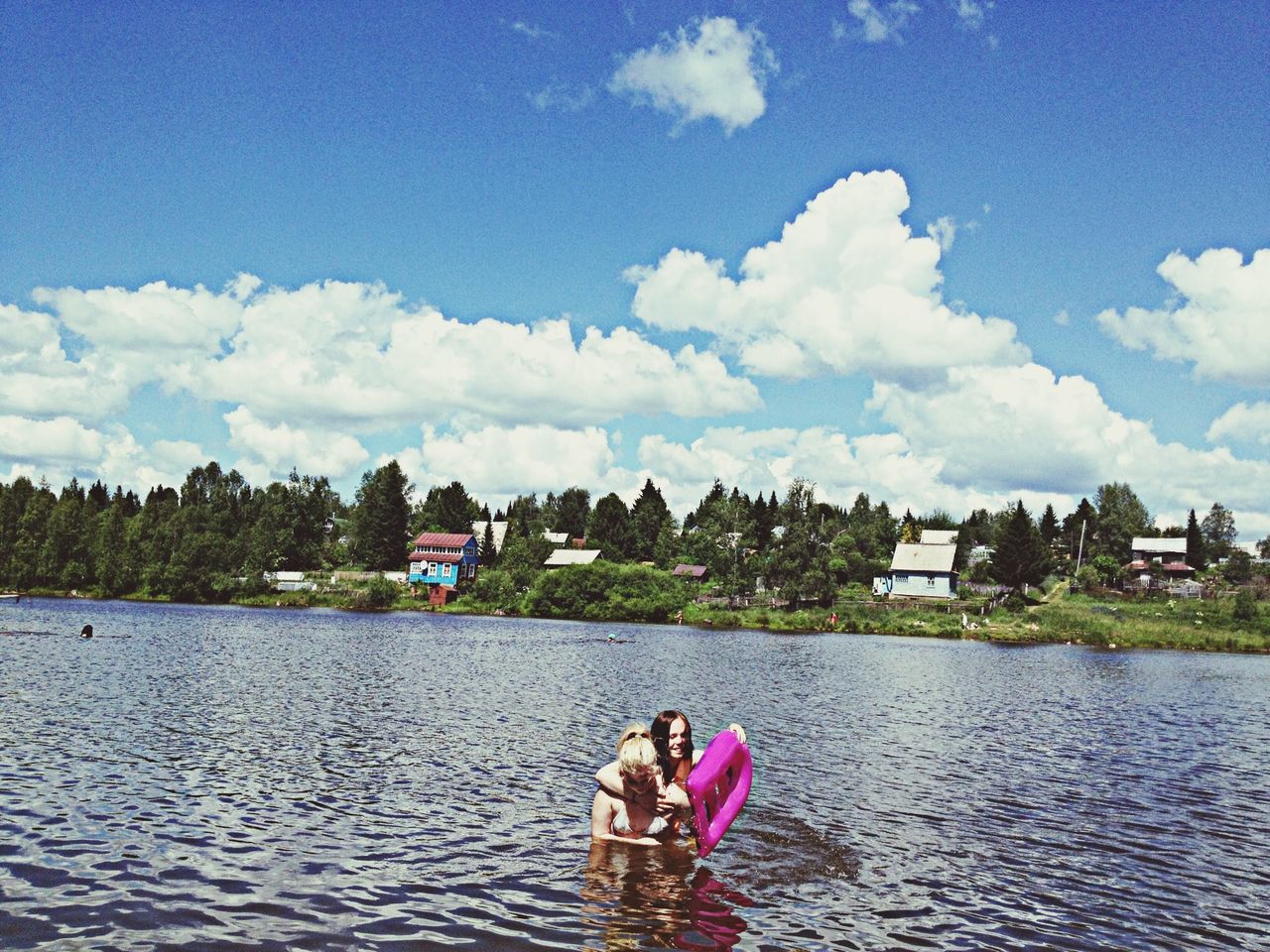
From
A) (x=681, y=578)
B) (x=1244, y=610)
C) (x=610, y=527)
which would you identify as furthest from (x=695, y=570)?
(x=1244, y=610)

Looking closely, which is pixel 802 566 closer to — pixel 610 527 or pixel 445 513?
pixel 610 527

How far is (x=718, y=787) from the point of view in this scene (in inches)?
594

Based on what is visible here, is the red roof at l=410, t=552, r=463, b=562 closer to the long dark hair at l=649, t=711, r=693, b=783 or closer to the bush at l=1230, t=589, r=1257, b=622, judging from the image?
the bush at l=1230, t=589, r=1257, b=622

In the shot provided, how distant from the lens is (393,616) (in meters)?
113

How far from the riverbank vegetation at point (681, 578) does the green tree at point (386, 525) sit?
281mm

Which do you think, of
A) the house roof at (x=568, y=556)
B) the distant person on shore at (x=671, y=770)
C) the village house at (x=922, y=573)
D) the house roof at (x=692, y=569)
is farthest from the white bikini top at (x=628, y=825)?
the house roof at (x=692, y=569)

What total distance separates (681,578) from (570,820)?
10887 cm

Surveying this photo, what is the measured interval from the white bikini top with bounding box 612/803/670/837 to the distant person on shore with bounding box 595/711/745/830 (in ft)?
0.46

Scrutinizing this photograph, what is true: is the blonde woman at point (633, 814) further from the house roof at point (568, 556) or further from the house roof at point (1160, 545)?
the house roof at point (1160, 545)

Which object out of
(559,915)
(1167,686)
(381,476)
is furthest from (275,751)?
(381,476)

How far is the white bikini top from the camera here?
15.3 meters

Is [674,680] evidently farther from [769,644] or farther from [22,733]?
[769,644]

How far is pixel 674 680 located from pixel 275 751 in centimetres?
2666

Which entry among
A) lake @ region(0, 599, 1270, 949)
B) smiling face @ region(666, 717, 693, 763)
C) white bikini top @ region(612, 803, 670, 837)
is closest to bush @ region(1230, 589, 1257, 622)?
lake @ region(0, 599, 1270, 949)
